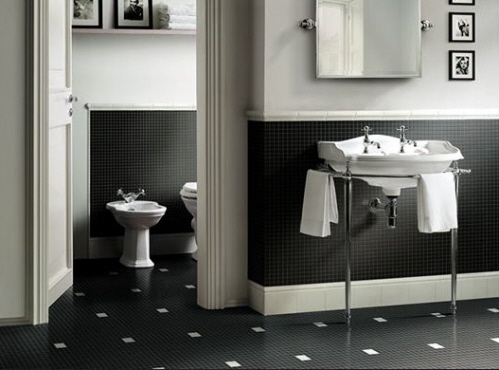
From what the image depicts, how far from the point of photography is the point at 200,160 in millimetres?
5426

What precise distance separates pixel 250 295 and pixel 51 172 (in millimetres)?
1326

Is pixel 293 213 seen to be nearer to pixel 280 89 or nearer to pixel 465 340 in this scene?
pixel 280 89

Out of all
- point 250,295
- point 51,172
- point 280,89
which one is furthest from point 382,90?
point 51,172

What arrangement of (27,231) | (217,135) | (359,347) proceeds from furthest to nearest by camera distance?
(217,135) < (27,231) < (359,347)

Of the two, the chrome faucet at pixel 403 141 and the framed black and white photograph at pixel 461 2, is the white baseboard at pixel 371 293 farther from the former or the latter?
the framed black and white photograph at pixel 461 2

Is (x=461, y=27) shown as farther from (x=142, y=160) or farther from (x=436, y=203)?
(x=142, y=160)

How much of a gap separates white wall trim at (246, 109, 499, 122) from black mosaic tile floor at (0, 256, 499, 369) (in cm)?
107

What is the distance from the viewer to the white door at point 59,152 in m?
5.49

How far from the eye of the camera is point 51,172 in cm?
553

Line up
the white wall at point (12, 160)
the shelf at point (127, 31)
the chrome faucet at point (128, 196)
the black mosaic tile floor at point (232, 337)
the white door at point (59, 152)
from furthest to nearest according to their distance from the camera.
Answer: the chrome faucet at point (128, 196) → the shelf at point (127, 31) → the white door at point (59, 152) → the white wall at point (12, 160) → the black mosaic tile floor at point (232, 337)

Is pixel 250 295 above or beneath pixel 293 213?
beneath

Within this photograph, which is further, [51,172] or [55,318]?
[51,172]

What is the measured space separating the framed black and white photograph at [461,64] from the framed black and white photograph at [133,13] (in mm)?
2377

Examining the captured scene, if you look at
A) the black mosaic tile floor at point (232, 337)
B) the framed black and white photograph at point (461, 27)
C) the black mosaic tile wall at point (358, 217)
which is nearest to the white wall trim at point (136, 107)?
the black mosaic tile floor at point (232, 337)
